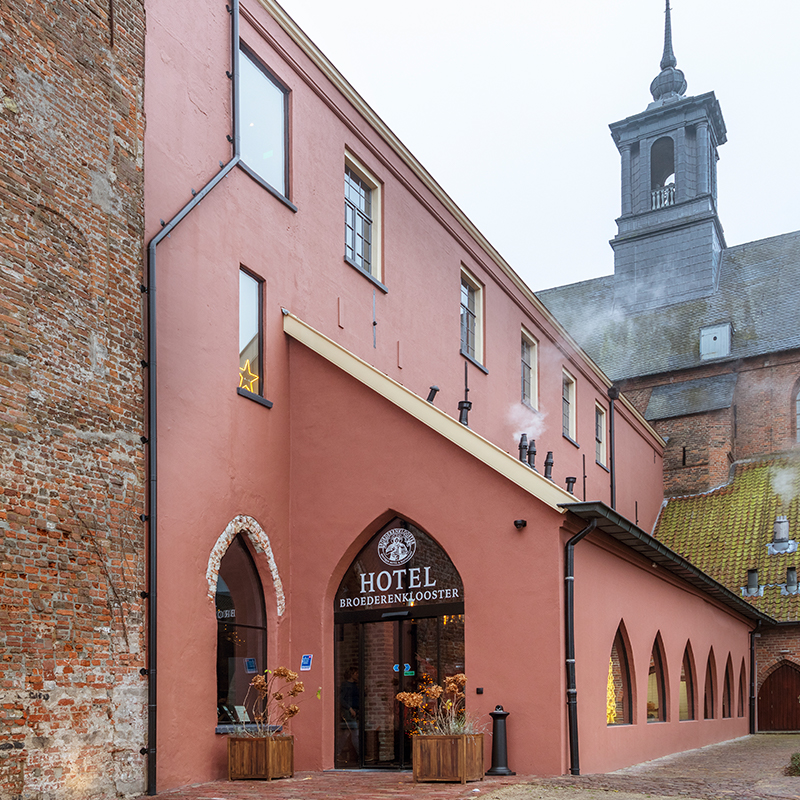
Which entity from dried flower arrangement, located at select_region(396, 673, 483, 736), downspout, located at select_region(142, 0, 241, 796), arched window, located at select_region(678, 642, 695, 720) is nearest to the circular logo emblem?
dried flower arrangement, located at select_region(396, 673, 483, 736)

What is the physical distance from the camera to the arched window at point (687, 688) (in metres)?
18.4

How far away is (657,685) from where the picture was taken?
1658 cm

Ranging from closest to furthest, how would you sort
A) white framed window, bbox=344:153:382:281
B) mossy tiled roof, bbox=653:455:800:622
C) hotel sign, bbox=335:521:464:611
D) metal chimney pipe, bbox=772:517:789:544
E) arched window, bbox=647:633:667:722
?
hotel sign, bbox=335:521:464:611
white framed window, bbox=344:153:382:281
arched window, bbox=647:633:667:722
mossy tiled roof, bbox=653:455:800:622
metal chimney pipe, bbox=772:517:789:544

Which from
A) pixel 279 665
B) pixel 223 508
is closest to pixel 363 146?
pixel 223 508

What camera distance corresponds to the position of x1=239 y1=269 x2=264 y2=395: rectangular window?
12.9m

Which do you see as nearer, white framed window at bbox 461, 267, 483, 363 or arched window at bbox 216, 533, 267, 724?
arched window at bbox 216, 533, 267, 724

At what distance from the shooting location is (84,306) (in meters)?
10.3

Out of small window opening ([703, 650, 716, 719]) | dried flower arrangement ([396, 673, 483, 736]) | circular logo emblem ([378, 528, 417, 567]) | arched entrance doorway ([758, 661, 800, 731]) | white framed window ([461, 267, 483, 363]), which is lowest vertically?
arched entrance doorway ([758, 661, 800, 731])

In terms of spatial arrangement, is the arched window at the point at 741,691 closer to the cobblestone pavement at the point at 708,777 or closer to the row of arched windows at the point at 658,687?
the row of arched windows at the point at 658,687

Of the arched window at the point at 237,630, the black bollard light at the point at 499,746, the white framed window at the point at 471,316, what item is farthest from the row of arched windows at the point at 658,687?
the white framed window at the point at 471,316

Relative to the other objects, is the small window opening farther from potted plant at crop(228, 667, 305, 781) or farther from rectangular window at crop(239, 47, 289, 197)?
rectangular window at crop(239, 47, 289, 197)

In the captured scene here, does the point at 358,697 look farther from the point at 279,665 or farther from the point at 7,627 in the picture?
the point at 7,627

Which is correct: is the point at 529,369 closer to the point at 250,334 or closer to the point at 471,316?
the point at 471,316

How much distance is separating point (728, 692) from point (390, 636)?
46.2 ft
